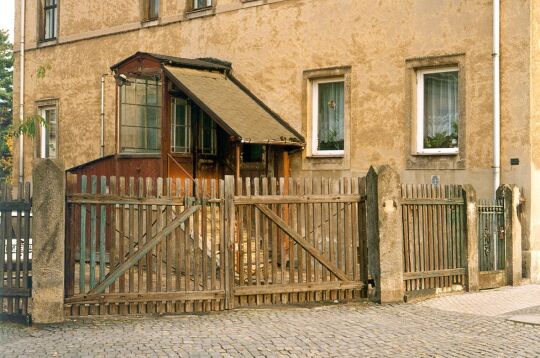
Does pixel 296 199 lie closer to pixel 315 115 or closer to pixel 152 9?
pixel 315 115

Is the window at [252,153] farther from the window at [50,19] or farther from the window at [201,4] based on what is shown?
the window at [50,19]

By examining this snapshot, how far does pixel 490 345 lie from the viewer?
27.2 ft

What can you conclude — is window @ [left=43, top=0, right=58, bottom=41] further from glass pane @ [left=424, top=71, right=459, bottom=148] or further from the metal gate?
the metal gate

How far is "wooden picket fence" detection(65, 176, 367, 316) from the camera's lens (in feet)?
31.1

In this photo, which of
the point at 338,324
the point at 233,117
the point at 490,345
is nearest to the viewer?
the point at 490,345

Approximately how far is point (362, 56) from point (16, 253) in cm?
876

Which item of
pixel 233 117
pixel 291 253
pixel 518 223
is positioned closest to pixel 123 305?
pixel 291 253

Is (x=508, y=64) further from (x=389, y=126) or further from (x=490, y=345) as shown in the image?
(x=490, y=345)

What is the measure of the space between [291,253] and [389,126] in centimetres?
554

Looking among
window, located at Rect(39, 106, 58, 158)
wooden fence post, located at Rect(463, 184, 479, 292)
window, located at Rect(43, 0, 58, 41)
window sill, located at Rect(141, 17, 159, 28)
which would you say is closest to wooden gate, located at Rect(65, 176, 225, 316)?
wooden fence post, located at Rect(463, 184, 479, 292)

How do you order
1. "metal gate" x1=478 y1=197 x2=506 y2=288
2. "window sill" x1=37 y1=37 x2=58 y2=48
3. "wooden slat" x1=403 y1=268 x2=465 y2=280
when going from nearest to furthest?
"wooden slat" x1=403 y1=268 x2=465 y2=280
"metal gate" x1=478 y1=197 x2=506 y2=288
"window sill" x1=37 y1=37 x2=58 y2=48

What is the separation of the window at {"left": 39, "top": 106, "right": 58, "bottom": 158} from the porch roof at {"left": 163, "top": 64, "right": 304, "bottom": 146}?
22.5 ft

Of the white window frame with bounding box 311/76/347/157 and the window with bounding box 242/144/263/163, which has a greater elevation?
the white window frame with bounding box 311/76/347/157

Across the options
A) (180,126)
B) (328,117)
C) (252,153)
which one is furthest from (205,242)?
(328,117)
